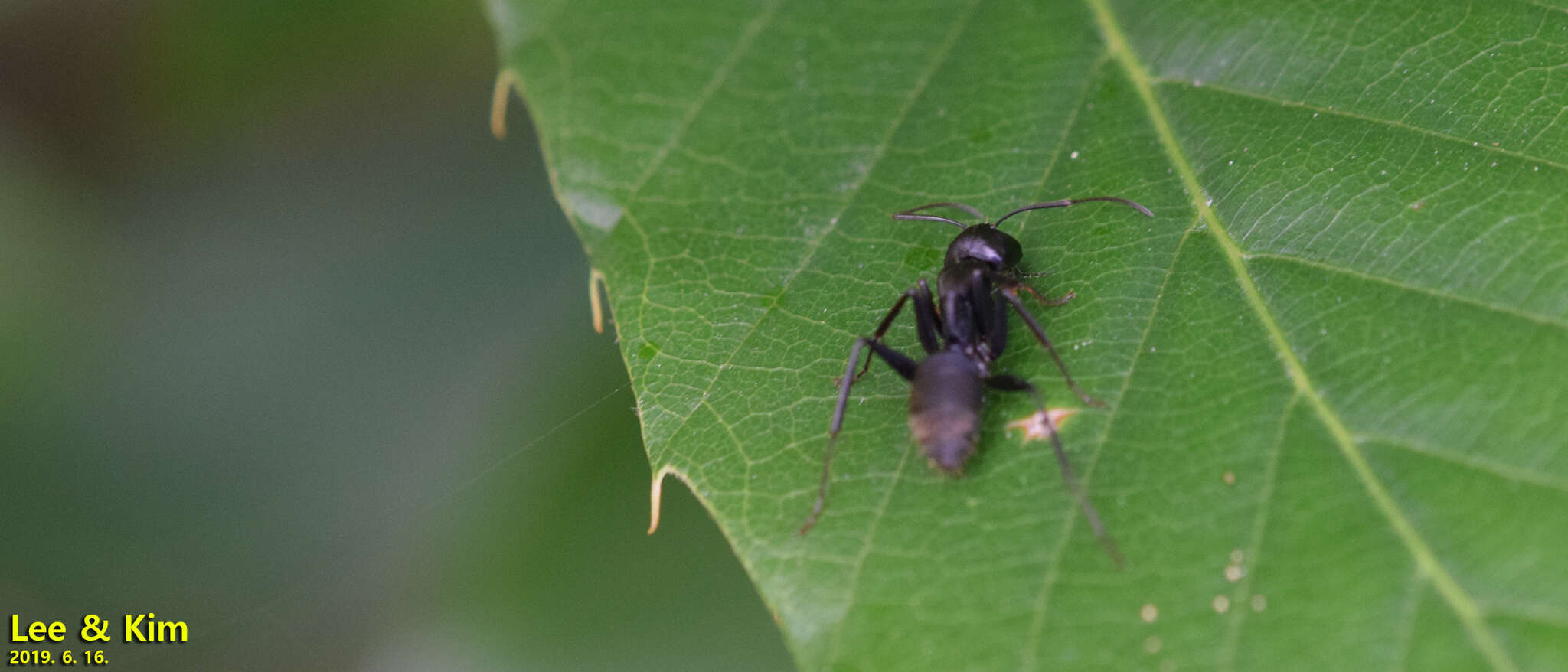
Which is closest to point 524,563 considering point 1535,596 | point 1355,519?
point 1355,519

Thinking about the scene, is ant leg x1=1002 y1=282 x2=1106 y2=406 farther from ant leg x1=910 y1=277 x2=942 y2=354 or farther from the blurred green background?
the blurred green background

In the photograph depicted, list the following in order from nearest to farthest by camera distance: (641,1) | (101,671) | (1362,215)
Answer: (1362,215) < (641,1) < (101,671)

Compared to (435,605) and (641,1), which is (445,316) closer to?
(435,605)

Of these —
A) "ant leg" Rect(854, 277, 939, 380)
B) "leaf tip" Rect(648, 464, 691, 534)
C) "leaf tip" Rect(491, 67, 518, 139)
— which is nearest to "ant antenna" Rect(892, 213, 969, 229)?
"ant leg" Rect(854, 277, 939, 380)

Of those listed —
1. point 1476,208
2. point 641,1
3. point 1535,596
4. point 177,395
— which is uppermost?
point 641,1

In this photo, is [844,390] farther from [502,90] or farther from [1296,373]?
[502,90]

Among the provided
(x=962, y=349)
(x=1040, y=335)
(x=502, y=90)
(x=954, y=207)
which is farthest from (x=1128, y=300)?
(x=502, y=90)

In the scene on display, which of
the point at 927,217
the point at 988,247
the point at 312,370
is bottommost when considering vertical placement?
the point at 988,247
